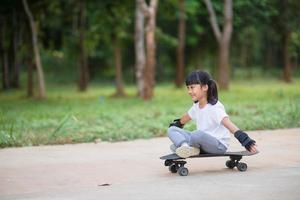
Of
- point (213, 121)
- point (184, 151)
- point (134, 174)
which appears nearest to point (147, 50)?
point (213, 121)

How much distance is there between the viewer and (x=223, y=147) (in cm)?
749

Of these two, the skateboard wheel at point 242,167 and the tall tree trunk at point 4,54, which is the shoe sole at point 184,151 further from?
the tall tree trunk at point 4,54

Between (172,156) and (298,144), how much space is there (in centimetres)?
299

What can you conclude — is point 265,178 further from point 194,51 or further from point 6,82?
point 194,51

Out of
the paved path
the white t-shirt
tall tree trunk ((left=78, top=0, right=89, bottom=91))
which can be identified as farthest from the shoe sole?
tall tree trunk ((left=78, top=0, right=89, bottom=91))

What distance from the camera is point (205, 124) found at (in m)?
7.55

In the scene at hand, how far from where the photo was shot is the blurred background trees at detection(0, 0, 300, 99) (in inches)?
981

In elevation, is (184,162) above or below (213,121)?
below

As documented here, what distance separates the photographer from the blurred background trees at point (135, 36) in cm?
2492

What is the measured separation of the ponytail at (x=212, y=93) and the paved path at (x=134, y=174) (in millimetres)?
841

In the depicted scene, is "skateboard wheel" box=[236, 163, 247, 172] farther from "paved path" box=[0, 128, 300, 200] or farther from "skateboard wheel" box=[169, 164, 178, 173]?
"skateboard wheel" box=[169, 164, 178, 173]

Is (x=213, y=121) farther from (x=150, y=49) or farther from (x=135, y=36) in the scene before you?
(x=135, y=36)

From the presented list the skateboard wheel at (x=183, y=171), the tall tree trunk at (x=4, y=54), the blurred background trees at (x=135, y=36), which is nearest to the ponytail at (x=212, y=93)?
the skateboard wheel at (x=183, y=171)

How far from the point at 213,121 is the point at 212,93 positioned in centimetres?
33
